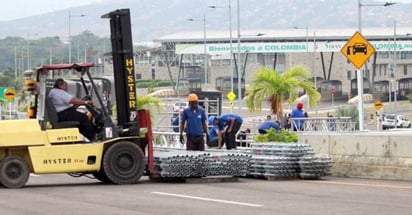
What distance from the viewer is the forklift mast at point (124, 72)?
20719 millimetres

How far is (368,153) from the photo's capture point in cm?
2241

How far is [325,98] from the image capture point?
110 metres

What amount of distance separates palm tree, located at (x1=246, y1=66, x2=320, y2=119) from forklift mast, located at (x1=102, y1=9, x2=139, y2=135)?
18466mm

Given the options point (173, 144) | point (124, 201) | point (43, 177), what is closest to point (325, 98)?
point (173, 144)

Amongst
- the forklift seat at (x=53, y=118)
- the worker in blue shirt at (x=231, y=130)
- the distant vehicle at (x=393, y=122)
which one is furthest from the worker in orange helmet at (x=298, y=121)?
the distant vehicle at (x=393, y=122)

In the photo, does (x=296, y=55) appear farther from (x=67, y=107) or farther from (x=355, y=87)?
(x=67, y=107)

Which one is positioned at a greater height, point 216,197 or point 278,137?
point 278,137

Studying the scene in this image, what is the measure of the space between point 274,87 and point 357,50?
1396 centimetres

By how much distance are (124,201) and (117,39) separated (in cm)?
532

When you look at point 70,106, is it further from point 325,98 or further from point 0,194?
point 325,98

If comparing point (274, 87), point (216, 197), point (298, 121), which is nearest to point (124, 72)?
point (216, 197)

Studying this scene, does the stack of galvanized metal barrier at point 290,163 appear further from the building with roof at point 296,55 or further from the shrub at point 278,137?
the building with roof at point 296,55

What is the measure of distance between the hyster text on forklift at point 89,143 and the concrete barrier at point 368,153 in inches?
178

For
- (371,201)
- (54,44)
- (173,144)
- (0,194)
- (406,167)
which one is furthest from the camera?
(54,44)
